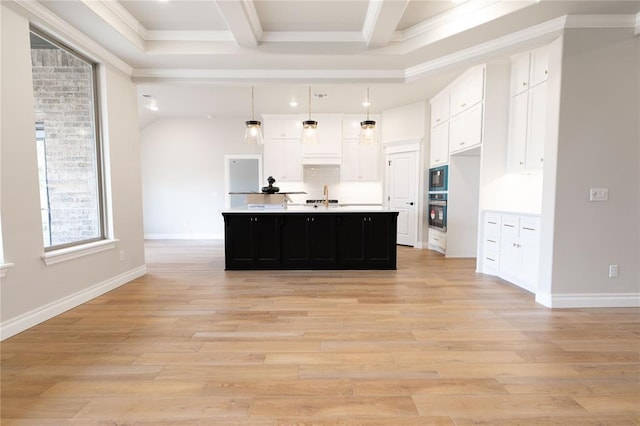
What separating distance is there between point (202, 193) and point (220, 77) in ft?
13.0

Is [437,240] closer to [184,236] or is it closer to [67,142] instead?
[67,142]

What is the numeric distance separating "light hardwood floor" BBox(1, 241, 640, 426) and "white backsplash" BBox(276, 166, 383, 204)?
3.91m

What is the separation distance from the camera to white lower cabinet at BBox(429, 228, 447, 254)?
17.8 feet

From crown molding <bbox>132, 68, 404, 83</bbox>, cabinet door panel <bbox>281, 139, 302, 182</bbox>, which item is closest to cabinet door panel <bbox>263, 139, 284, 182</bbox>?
cabinet door panel <bbox>281, 139, 302, 182</bbox>

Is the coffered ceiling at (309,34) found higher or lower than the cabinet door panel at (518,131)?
higher

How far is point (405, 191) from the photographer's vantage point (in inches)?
250

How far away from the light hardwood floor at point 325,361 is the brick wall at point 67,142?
0.94 m

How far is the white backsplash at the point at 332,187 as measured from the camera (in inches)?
281

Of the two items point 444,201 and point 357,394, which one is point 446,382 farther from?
point 444,201

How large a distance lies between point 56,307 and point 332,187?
5.44 meters

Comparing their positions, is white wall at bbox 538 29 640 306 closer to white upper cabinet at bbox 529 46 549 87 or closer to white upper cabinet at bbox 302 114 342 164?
white upper cabinet at bbox 529 46 549 87

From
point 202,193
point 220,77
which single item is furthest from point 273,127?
point 220,77

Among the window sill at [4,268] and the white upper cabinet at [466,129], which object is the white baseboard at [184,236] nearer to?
the window sill at [4,268]

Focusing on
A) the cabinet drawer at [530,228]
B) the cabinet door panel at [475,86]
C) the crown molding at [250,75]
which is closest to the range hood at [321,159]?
the crown molding at [250,75]
